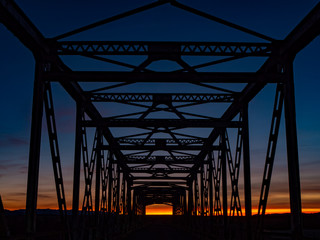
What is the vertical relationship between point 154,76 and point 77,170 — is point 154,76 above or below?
above

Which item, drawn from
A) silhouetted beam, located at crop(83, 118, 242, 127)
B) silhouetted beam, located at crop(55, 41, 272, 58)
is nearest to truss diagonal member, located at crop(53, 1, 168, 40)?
silhouetted beam, located at crop(55, 41, 272, 58)

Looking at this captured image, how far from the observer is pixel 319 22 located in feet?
36.8

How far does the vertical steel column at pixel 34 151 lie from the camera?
12391mm

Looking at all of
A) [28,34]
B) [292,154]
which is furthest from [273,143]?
[28,34]

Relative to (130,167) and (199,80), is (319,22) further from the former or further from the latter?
(130,167)

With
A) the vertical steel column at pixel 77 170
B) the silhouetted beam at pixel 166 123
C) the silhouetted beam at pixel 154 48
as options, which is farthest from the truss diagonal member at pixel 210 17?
the silhouetted beam at pixel 166 123

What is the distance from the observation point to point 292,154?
13242 mm

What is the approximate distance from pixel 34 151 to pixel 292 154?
8.01 meters

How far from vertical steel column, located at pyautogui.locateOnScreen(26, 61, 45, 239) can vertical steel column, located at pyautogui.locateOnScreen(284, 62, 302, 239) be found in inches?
301

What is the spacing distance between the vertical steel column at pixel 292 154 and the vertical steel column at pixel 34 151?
7639 millimetres

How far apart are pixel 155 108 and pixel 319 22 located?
1255 centimetres

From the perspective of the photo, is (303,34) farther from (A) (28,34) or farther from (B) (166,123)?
(B) (166,123)

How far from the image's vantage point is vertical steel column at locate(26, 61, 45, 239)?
40.7ft

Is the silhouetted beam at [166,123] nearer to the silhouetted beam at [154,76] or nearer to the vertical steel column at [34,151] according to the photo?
the silhouetted beam at [154,76]
